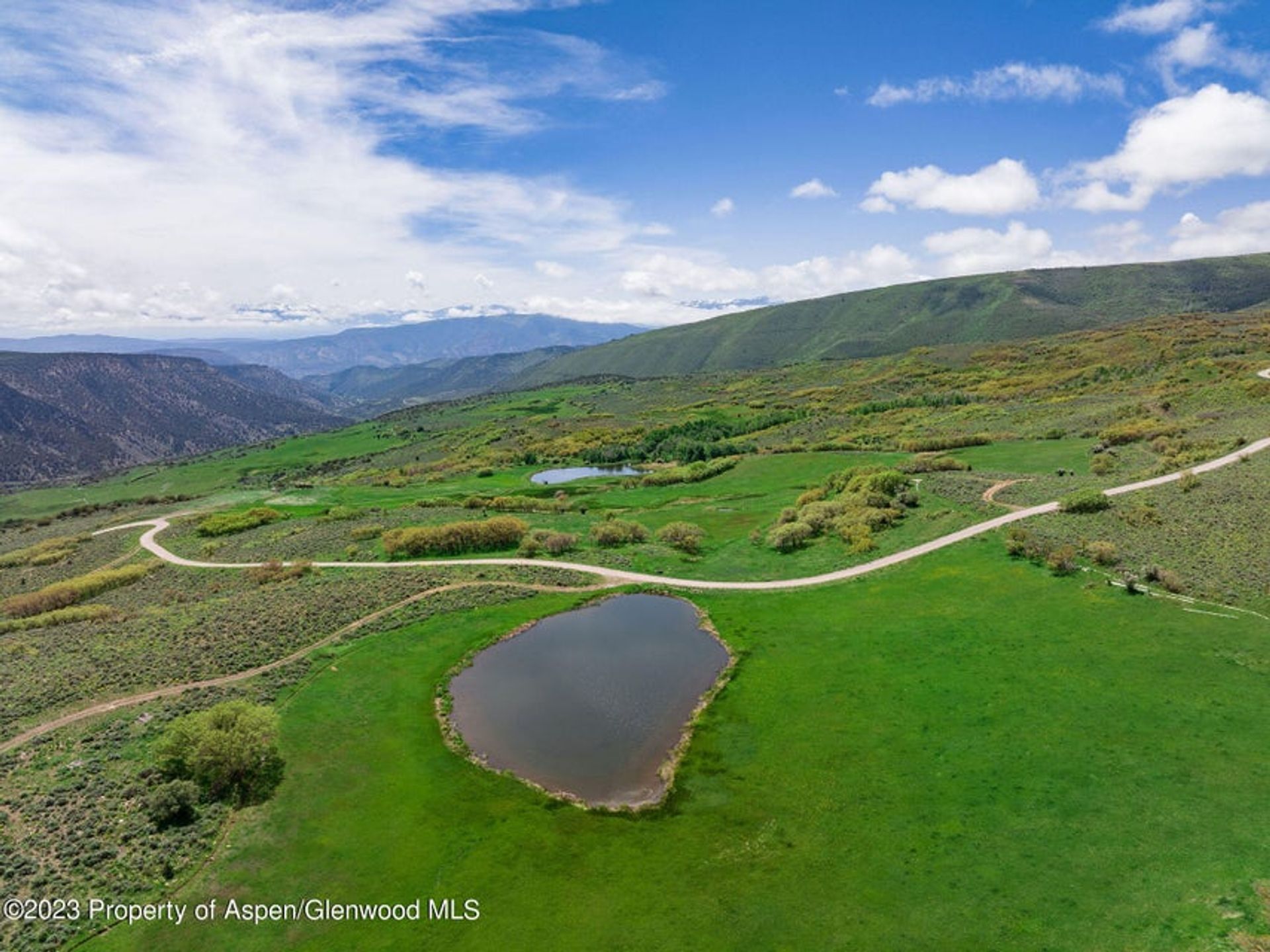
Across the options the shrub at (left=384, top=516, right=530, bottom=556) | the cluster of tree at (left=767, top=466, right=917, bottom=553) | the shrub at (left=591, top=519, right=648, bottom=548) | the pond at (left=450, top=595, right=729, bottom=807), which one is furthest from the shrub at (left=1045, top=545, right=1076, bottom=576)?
the shrub at (left=384, top=516, right=530, bottom=556)

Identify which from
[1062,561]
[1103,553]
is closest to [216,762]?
[1062,561]

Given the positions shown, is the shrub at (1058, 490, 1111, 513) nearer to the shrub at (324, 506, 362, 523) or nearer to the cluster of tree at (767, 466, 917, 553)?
the cluster of tree at (767, 466, 917, 553)

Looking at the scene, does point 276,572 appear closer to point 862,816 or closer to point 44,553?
point 44,553

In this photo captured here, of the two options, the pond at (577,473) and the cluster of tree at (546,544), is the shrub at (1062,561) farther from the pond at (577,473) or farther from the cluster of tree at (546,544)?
the pond at (577,473)

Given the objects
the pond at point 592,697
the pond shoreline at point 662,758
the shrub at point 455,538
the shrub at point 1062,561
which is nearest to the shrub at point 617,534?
the shrub at point 455,538

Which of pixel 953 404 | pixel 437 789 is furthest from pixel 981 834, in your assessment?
pixel 953 404

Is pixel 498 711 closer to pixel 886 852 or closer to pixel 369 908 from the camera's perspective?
pixel 369 908
